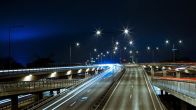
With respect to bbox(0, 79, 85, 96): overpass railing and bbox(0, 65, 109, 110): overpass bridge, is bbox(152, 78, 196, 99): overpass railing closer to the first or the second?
bbox(0, 65, 109, 110): overpass bridge

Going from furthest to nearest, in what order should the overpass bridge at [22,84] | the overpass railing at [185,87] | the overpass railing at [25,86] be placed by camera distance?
the overpass bridge at [22,84], the overpass railing at [25,86], the overpass railing at [185,87]

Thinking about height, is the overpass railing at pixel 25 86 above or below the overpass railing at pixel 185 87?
below

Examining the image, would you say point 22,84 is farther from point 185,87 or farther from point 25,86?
point 185,87

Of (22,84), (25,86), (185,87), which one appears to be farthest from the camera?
(25,86)

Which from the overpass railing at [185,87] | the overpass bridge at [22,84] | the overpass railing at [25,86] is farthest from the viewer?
the overpass bridge at [22,84]

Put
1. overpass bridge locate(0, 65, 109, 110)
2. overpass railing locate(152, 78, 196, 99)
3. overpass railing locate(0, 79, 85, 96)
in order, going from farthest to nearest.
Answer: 1. overpass bridge locate(0, 65, 109, 110)
2. overpass railing locate(0, 79, 85, 96)
3. overpass railing locate(152, 78, 196, 99)

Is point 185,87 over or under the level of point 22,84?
over

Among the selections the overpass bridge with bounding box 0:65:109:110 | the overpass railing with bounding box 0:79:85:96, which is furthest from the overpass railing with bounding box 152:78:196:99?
the overpass railing with bounding box 0:79:85:96

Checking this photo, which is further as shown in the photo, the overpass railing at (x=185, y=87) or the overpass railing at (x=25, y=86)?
the overpass railing at (x=25, y=86)

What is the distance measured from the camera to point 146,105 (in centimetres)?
4906

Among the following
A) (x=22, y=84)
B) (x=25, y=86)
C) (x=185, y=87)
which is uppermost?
(x=185, y=87)

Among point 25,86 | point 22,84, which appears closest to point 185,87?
point 22,84

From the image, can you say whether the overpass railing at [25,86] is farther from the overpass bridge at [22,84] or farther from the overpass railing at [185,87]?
the overpass railing at [185,87]

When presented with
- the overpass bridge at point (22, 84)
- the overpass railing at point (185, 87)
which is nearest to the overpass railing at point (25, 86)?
the overpass bridge at point (22, 84)
